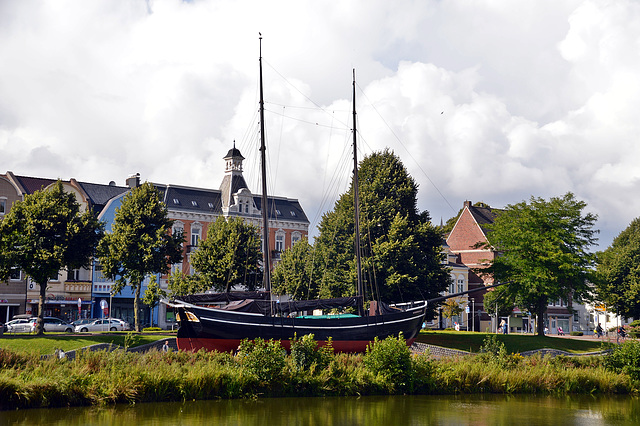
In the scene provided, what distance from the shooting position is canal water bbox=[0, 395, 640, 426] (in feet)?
62.0

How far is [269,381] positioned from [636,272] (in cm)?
5784

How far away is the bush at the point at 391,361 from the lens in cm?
2569

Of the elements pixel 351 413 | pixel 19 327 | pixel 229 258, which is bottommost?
pixel 351 413

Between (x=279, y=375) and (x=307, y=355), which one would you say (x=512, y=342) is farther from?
(x=279, y=375)

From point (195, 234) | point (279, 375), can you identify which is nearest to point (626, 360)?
point (279, 375)

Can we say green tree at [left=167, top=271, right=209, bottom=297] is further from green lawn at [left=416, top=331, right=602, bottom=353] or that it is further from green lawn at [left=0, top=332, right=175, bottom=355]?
green lawn at [left=416, top=331, right=602, bottom=353]

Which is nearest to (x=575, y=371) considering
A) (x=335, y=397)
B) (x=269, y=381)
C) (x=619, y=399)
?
(x=619, y=399)

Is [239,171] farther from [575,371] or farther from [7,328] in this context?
[575,371]

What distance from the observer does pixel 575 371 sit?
29.6 meters

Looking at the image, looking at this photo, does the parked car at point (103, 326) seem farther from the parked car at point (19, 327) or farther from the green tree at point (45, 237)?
the green tree at point (45, 237)

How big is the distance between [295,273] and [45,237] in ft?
71.9

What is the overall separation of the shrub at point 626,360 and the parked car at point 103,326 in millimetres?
35490

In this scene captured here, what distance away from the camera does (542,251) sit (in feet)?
162

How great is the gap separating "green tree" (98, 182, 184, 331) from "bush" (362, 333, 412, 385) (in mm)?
24922
